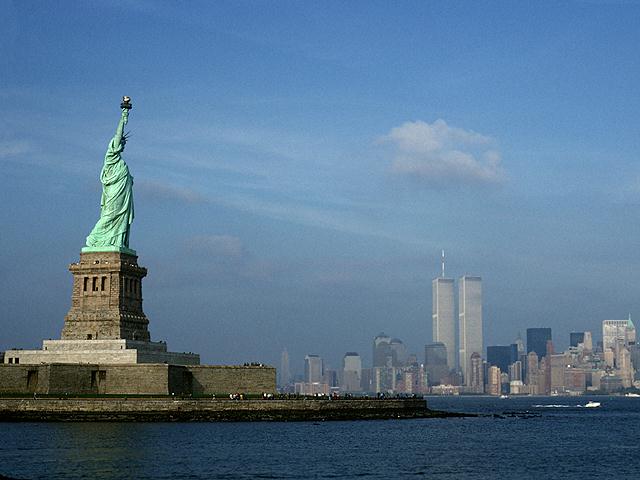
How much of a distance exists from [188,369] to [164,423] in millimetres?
8884

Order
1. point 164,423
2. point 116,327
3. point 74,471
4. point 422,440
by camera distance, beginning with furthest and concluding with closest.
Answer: point 116,327
point 164,423
point 422,440
point 74,471

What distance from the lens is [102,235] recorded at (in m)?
96.8

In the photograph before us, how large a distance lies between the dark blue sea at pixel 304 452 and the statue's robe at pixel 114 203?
60.5ft

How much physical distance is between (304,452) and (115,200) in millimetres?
36049

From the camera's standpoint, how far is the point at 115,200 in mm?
97562

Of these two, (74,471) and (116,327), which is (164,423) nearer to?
(116,327)

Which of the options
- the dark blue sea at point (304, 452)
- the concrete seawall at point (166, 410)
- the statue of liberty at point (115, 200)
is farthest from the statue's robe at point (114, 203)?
the dark blue sea at point (304, 452)

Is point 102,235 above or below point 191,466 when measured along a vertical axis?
above

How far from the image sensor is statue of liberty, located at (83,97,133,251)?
3804 inches

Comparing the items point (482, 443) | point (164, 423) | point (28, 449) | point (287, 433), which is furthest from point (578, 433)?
point (28, 449)

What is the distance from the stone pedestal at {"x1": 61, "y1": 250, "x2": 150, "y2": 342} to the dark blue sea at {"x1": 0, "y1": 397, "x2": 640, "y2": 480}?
37.2ft

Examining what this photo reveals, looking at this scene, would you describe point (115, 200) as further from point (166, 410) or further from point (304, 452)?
point (304, 452)

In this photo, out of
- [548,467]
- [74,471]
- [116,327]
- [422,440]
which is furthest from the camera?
[116,327]

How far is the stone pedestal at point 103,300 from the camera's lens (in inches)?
3671
